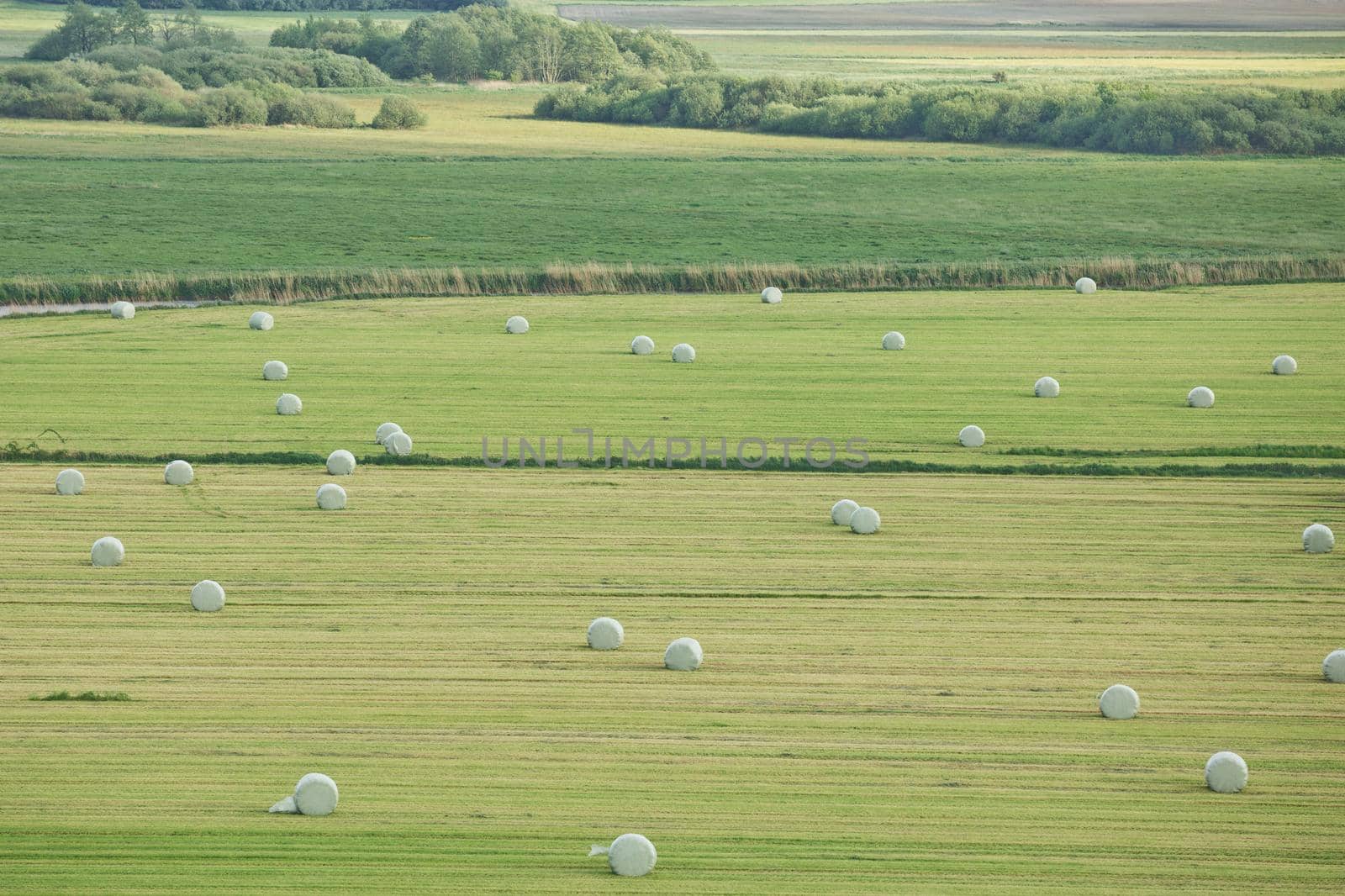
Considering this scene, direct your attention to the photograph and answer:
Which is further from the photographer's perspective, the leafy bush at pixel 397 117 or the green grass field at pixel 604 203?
the leafy bush at pixel 397 117

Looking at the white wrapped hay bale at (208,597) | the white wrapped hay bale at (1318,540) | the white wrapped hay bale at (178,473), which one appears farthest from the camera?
the white wrapped hay bale at (178,473)

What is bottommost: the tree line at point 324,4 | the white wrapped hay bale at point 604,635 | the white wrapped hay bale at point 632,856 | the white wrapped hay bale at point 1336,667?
the tree line at point 324,4

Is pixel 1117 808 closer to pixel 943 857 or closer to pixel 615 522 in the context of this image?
pixel 943 857

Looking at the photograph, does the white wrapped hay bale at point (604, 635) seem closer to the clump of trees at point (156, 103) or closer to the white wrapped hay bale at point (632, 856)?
the white wrapped hay bale at point (632, 856)

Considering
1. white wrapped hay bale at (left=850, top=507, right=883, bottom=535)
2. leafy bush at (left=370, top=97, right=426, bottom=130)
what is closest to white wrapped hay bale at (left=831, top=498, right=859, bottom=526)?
white wrapped hay bale at (left=850, top=507, right=883, bottom=535)

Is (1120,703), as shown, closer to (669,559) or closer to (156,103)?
(669,559)

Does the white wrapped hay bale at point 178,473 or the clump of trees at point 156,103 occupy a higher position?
the white wrapped hay bale at point 178,473

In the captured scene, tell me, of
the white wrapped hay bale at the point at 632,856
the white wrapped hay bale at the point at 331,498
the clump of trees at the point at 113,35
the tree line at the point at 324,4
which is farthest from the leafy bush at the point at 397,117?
the white wrapped hay bale at the point at 632,856

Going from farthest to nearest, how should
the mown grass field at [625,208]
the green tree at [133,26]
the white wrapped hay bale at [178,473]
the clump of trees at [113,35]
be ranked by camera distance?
the green tree at [133,26] → the clump of trees at [113,35] → the mown grass field at [625,208] → the white wrapped hay bale at [178,473]
